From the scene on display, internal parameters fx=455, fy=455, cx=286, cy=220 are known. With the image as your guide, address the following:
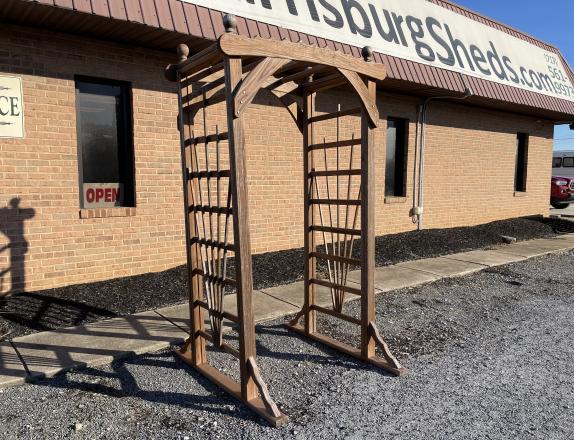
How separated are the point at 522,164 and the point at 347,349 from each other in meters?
11.6

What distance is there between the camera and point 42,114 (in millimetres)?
5387

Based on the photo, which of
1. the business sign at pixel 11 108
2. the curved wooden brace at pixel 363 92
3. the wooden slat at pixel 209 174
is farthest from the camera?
the business sign at pixel 11 108

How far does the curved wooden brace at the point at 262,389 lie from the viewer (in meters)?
2.98

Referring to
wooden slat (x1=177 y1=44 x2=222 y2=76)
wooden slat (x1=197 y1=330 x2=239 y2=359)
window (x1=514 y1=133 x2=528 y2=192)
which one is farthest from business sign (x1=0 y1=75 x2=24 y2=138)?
window (x1=514 y1=133 x2=528 y2=192)

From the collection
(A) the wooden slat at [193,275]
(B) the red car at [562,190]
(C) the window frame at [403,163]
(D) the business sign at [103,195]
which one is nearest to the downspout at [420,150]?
(C) the window frame at [403,163]

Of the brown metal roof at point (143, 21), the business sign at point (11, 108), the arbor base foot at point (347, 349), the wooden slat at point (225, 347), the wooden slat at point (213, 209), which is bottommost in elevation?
the arbor base foot at point (347, 349)

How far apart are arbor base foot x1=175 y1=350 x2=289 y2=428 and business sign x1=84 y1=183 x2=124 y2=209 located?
2874 millimetres

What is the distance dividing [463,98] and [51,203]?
26.8 feet

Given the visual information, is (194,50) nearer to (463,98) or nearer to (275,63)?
(275,63)

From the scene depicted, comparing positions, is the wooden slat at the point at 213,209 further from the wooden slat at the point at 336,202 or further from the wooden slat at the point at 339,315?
the wooden slat at the point at 339,315

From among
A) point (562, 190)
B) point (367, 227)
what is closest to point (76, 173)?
point (367, 227)

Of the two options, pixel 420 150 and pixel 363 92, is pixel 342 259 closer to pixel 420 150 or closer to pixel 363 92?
pixel 363 92

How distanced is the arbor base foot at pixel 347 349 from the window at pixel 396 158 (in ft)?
19.1

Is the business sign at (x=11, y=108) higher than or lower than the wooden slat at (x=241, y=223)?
higher
